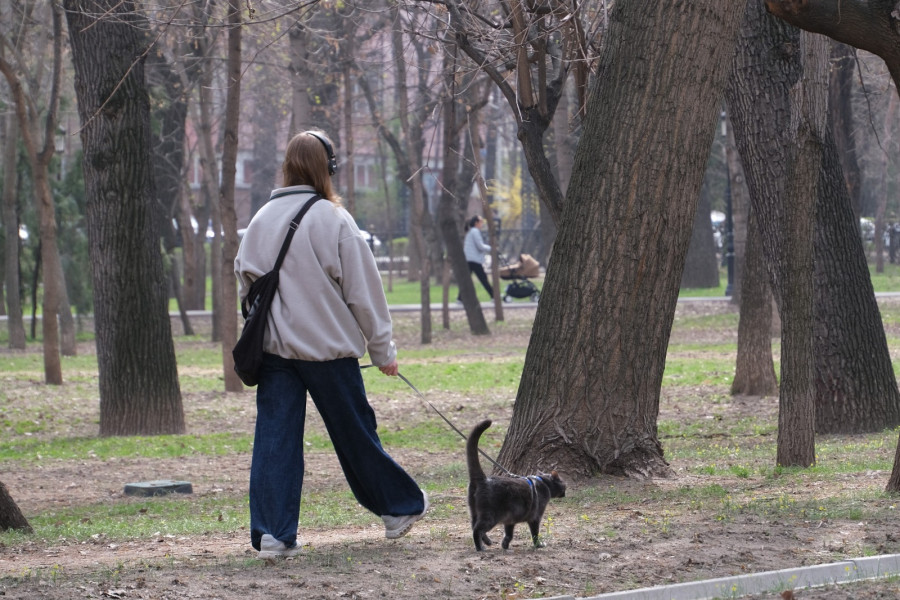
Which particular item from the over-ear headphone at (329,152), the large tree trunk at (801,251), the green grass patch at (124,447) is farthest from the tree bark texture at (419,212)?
the over-ear headphone at (329,152)

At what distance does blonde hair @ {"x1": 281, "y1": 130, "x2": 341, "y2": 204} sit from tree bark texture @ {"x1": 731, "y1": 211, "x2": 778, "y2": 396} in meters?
8.84

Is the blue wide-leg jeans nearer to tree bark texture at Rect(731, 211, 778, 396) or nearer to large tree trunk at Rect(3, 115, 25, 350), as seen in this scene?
tree bark texture at Rect(731, 211, 778, 396)

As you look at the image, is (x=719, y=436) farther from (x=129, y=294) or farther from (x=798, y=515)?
(x=129, y=294)

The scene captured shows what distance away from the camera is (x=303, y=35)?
2027 cm

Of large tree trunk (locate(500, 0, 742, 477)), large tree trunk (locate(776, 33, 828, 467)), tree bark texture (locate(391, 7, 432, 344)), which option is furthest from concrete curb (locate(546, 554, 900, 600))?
tree bark texture (locate(391, 7, 432, 344))

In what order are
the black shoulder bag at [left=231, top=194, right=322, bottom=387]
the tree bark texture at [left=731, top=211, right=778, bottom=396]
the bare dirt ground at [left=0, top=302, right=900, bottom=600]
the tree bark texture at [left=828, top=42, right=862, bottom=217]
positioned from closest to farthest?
the bare dirt ground at [left=0, top=302, right=900, bottom=600]
the black shoulder bag at [left=231, top=194, right=322, bottom=387]
the tree bark texture at [left=731, top=211, right=778, bottom=396]
the tree bark texture at [left=828, top=42, right=862, bottom=217]

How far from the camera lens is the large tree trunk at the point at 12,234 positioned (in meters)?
21.4

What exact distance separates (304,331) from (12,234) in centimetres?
1876

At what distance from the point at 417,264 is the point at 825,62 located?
39609mm

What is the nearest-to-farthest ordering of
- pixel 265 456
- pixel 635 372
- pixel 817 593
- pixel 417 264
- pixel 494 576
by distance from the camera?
pixel 817 593, pixel 494 576, pixel 265 456, pixel 635 372, pixel 417 264

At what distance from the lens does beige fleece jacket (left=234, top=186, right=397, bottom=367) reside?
18.1 feet

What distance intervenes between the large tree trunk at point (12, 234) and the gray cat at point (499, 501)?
56.6 ft

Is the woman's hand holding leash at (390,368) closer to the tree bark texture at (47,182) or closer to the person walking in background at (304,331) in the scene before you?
the person walking in background at (304,331)

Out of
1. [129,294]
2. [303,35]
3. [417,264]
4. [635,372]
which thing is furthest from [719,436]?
[417,264]
